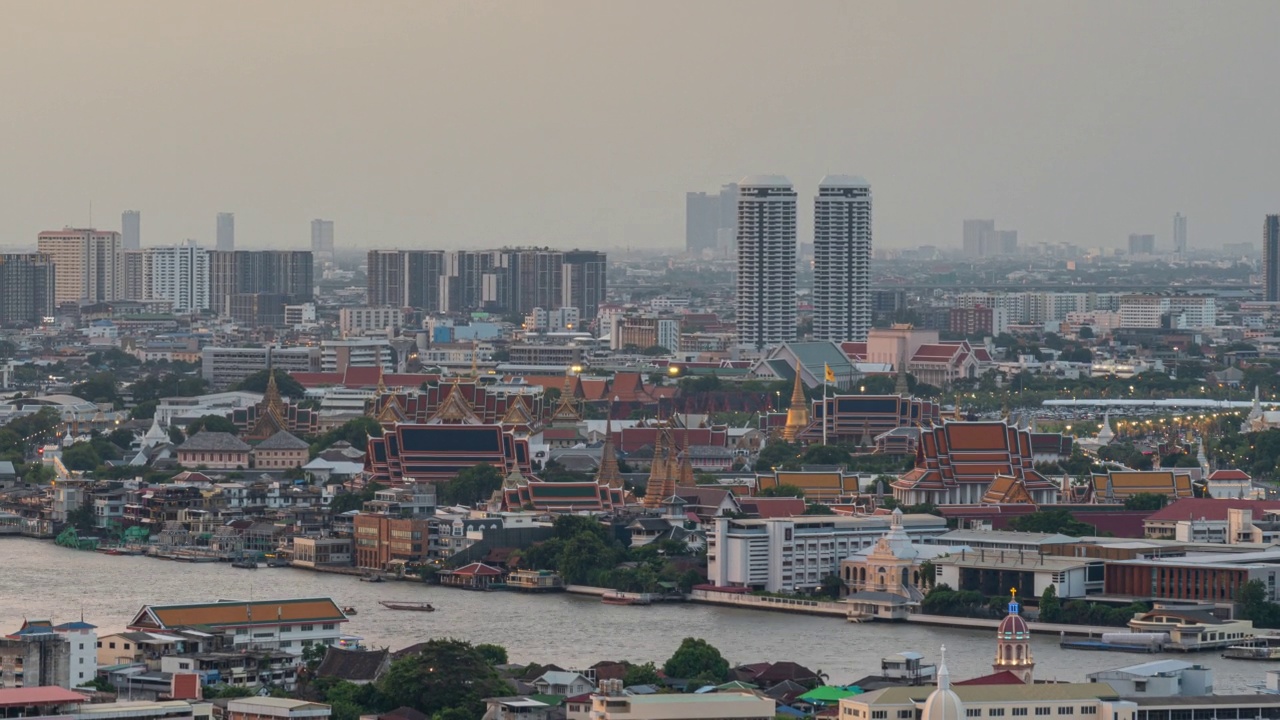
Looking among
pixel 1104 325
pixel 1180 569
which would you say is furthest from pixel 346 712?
pixel 1104 325

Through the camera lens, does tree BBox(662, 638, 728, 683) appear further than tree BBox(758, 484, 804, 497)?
No

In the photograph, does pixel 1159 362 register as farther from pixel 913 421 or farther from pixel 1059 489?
pixel 1059 489

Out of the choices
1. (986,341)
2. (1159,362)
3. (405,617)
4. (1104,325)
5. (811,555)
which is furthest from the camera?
(1104,325)

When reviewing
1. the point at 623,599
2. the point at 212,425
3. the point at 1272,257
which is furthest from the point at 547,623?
the point at 1272,257

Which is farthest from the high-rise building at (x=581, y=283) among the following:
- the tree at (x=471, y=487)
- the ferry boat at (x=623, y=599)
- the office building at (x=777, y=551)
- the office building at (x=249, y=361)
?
the ferry boat at (x=623, y=599)

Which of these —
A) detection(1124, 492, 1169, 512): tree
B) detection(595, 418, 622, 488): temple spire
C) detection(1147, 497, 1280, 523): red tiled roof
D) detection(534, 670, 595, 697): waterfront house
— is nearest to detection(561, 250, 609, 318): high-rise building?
detection(595, 418, 622, 488): temple spire

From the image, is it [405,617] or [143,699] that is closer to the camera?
[143,699]

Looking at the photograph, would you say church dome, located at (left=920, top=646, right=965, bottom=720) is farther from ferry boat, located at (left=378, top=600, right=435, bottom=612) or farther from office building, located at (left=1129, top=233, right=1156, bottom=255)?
office building, located at (left=1129, top=233, right=1156, bottom=255)
